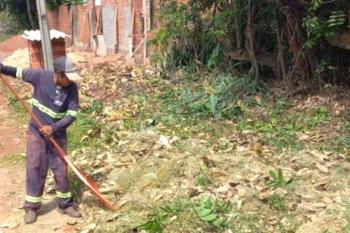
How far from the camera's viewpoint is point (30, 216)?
5465 millimetres

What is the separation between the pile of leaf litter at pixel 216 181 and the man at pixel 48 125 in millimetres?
390

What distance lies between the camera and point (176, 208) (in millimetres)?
4859

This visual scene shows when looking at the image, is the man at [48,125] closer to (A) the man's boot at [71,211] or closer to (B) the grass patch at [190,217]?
(A) the man's boot at [71,211]

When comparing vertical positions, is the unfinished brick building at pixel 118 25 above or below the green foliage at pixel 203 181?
below

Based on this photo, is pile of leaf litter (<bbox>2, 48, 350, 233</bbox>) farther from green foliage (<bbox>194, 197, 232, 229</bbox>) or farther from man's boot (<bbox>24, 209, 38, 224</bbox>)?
man's boot (<bbox>24, 209, 38, 224</bbox>)

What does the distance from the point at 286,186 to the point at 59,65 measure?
234 centimetres

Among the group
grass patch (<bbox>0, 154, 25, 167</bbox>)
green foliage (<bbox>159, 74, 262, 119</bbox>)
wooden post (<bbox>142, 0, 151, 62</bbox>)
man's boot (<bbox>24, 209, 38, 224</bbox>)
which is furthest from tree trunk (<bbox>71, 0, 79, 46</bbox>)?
man's boot (<bbox>24, 209, 38, 224</bbox>)

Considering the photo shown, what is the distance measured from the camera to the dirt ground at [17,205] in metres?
5.36

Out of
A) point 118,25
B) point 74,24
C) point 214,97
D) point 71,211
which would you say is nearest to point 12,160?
point 71,211

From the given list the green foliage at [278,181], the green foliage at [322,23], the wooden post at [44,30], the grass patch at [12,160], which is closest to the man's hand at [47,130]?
the green foliage at [278,181]

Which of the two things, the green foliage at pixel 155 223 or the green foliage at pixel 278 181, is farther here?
the green foliage at pixel 278 181

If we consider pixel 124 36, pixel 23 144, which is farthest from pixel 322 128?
pixel 124 36

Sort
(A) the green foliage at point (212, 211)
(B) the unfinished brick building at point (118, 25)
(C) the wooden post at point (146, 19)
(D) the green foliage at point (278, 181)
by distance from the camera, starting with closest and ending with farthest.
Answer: (A) the green foliage at point (212, 211), (D) the green foliage at point (278, 181), (C) the wooden post at point (146, 19), (B) the unfinished brick building at point (118, 25)

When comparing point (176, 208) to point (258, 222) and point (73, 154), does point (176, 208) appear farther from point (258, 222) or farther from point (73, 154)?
point (73, 154)
